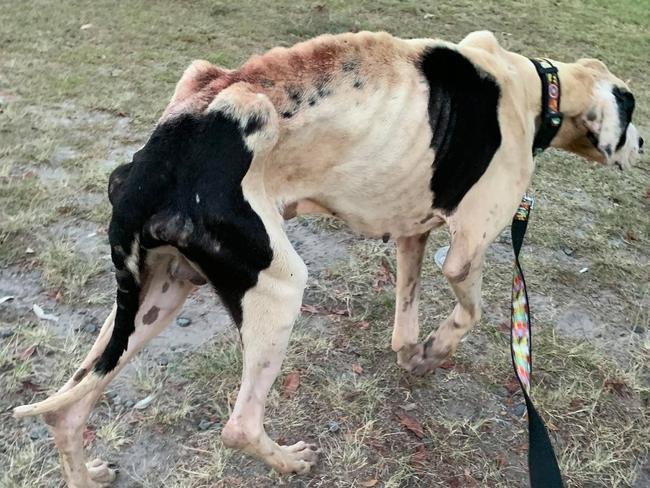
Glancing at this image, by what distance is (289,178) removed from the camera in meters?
2.31

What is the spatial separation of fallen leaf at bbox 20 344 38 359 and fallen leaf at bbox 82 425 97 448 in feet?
→ 1.71

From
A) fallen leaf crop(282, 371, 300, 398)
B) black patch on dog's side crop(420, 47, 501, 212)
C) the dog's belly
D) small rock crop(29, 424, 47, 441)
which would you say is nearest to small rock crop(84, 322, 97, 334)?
small rock crop(29, 424, 47, 441)

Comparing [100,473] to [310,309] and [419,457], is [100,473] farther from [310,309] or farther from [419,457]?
[310,309]

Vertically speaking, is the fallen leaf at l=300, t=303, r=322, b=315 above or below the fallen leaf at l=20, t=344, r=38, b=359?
below

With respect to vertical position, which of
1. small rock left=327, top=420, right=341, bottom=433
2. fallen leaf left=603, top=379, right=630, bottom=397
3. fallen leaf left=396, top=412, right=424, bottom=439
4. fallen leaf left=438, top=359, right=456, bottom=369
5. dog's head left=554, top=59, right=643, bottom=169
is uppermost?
dog's head left=554, top=59, right=643, bottom=169

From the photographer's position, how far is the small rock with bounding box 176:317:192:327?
133 inches

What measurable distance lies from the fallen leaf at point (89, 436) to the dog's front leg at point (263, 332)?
75 cm

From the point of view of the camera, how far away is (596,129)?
3027mm

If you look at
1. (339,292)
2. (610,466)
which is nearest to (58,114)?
(339,292)

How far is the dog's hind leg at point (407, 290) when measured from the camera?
3.11 meters

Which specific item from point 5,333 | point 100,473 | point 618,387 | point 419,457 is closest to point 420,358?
point 419,457

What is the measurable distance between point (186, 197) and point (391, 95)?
865 mm

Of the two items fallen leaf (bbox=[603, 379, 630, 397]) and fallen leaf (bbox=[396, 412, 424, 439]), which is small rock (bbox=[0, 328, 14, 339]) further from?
fallen leaf (bbox=[603, 379, 630, 397])

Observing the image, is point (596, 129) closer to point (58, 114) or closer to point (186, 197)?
point (186, 197)
